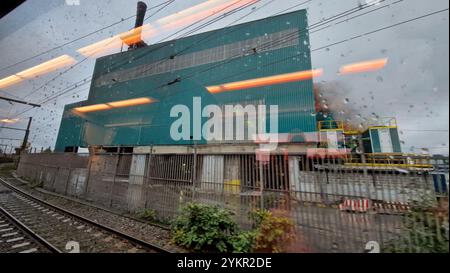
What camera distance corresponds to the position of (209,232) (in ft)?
11.0

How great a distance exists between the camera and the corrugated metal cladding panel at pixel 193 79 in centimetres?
1080

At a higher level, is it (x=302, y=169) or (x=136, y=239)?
(x=302, y=169)

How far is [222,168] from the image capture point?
479 centimetres

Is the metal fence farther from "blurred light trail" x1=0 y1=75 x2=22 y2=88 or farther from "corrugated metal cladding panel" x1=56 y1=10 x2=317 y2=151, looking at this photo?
"corrugated metal cladding panel" x1=56 y1=10 x2=317 y2=151

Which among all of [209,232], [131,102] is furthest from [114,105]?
[209,232]

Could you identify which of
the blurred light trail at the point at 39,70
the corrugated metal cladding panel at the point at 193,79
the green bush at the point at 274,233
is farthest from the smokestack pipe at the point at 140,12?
the corrugated metal cladding panel at the point at 193,79

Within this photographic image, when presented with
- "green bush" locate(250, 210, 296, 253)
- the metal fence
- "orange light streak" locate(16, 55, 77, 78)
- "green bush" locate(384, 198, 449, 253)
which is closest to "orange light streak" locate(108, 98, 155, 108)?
the metal fence

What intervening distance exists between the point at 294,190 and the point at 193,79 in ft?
44.4

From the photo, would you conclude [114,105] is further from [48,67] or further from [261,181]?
[261,181]

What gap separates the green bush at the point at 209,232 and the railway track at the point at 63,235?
55 centimetres

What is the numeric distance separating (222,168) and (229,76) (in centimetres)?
1014

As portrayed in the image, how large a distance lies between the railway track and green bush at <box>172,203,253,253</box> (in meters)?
0.55
